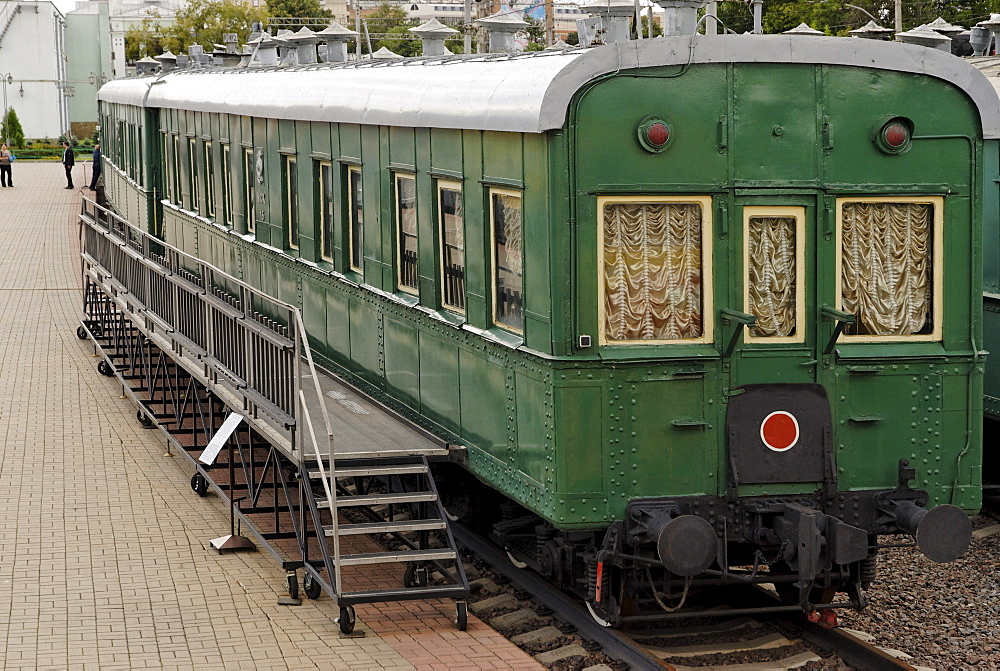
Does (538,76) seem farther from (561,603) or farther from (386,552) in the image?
(561,603)

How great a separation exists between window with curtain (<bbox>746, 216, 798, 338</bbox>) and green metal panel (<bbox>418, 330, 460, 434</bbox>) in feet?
6.50

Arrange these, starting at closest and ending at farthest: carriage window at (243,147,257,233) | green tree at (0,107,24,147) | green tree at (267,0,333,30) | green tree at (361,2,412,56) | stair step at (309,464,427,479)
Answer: stair step at (309,464,427,479)
carriage window at (243,147,257,233)
green tree at (361,2,412,56)
green tree at (0,107,24,147)
green tree at (267,0,333,30)

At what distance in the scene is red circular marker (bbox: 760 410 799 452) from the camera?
8.16 meters

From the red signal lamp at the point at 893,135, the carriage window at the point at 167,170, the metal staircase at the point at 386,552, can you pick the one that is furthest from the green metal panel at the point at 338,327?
the carriage window at the point at 167,170

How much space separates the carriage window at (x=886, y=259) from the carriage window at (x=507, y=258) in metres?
1.81

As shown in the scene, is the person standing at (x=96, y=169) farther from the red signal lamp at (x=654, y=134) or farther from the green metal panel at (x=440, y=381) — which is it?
the red signal lamp at (x=654, y=134)

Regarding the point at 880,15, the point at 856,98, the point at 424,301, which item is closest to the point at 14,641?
the point at 424,301

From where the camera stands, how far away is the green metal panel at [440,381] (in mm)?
9594

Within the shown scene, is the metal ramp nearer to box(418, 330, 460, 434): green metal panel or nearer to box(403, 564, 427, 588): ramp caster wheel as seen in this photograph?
box(403, 564, 427, 588): ramp caster wheel

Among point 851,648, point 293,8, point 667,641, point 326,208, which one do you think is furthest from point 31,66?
point 851,648

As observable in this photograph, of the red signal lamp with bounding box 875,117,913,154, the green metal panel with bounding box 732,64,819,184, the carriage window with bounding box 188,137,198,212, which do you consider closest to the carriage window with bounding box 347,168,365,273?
the green metal panel with bounding box 732,64,819,184

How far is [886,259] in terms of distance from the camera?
826 cm

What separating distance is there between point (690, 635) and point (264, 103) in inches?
276

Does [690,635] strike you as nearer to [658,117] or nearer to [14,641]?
[658,117]
